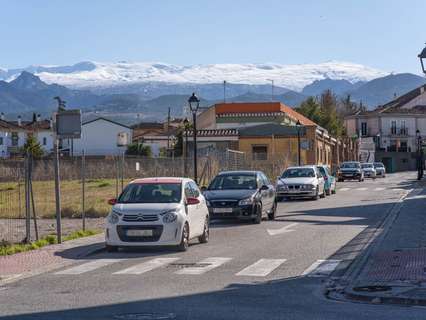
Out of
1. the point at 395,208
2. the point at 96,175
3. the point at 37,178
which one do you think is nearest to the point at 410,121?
the point at 96,175

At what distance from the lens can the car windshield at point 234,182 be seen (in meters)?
26.2

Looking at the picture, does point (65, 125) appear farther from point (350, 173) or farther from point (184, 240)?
point (350, 173)

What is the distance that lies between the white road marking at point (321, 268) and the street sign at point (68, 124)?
674 centimetres

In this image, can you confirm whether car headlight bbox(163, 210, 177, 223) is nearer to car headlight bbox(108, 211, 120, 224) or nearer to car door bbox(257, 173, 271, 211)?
car headlight bbox(108, 211, 120, 224)

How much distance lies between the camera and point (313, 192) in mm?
38625

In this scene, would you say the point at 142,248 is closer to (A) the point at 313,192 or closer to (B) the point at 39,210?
(B) the point at 39,210

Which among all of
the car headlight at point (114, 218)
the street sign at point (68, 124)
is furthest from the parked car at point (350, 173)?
the car headlight at point (114, 218)

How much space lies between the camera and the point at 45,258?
1727 cm

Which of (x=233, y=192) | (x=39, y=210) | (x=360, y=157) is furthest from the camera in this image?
(x=360, y=157)

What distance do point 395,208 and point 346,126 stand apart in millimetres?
103278

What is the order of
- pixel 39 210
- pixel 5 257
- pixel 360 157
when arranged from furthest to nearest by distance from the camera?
1. pixel 360 157
2. pixel 39 210
3. pixel 5 257

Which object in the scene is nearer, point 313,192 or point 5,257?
point 5,257

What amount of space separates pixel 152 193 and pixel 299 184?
66.1 feet

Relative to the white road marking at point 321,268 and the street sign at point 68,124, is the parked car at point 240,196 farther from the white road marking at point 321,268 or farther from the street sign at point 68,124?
the white road marking at point 321,268
